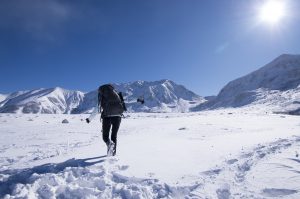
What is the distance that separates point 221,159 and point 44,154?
635cm

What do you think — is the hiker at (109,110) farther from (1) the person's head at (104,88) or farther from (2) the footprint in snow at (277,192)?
(2) the footprint in snow at (277,192)

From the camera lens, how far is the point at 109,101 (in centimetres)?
1051

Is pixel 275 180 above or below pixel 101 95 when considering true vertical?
below

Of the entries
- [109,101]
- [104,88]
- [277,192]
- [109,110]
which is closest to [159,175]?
[277,192]

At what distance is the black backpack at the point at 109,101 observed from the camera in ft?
34.2

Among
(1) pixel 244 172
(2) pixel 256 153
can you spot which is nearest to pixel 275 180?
(1) pixel 244 172

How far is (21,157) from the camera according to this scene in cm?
1129

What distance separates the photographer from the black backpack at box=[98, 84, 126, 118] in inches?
410

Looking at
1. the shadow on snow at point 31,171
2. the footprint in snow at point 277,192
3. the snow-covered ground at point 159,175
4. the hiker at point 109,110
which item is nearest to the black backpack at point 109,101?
the hiker at point 109,110

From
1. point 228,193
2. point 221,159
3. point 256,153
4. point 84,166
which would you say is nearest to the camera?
point 228,193

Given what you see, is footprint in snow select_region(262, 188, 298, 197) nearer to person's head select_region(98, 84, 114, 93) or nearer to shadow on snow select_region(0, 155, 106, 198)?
shadow on snow select_region(0, 155, 106, 198)

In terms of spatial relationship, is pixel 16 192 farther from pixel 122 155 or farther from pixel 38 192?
pixel 122 155

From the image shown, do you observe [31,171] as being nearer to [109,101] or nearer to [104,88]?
[109,101]

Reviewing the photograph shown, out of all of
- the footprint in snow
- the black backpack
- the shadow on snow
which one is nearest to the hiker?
the black backpack
